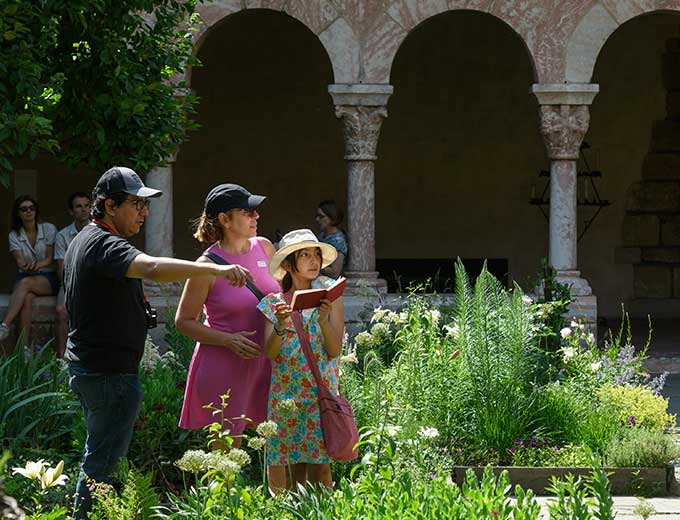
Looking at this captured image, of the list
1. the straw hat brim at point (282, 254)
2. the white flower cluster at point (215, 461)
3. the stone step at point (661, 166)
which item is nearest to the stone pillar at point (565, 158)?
the stone step at point (661, 166)

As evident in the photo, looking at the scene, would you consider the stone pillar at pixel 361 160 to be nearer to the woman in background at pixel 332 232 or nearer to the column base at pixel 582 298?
the woman in background at pixel 332 232

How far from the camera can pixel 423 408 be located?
6488 mm

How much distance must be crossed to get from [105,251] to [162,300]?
6.40m

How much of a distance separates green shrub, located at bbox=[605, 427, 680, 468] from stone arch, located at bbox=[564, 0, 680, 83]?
17.0ft

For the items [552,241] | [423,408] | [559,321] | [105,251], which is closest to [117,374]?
[105,251]

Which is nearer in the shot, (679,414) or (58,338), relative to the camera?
(679,414)

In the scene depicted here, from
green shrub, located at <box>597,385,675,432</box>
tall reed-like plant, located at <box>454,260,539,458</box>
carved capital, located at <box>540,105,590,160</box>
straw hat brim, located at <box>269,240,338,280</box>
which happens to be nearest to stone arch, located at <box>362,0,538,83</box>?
carved capital, located at <box>540,105,590,160</box>

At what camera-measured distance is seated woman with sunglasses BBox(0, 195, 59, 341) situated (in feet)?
33.8

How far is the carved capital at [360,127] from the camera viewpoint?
432 inches

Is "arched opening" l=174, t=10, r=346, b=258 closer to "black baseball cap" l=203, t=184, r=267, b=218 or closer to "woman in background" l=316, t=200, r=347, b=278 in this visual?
"woman in background" l=316, t=200, r=347, b=278

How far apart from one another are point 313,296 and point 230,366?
0.61 meters

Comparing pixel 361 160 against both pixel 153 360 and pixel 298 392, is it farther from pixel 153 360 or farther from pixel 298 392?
pixel 298 392

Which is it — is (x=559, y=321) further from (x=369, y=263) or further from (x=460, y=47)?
(x=460, y=47)

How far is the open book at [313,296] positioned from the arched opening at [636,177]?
1049 centimetres
